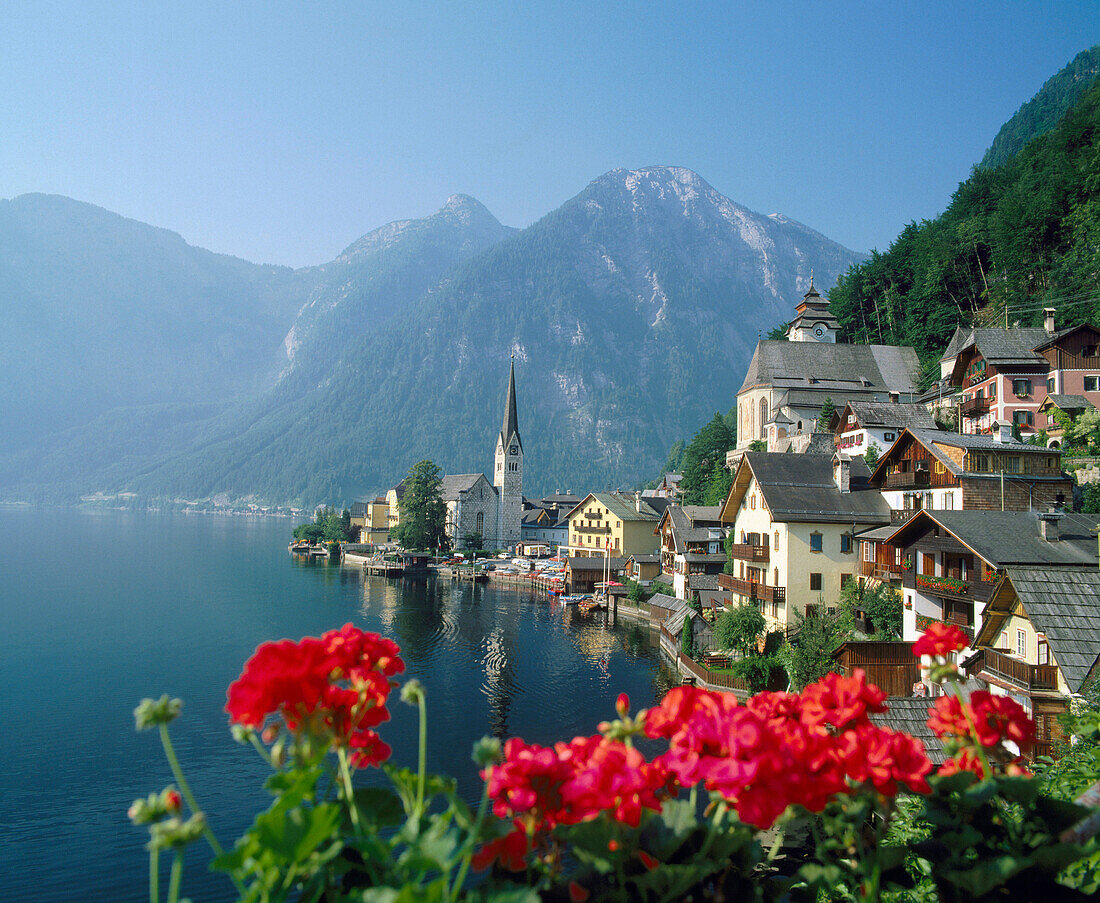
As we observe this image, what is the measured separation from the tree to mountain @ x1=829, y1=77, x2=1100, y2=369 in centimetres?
6062

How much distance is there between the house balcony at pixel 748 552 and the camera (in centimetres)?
3519

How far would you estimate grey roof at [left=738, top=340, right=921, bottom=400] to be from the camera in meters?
68.4

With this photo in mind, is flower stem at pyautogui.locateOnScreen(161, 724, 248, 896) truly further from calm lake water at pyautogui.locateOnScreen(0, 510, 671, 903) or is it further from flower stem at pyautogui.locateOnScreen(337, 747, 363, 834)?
calm lake water at pyautogui.locateOnScreen(0, 510, 671, 903)

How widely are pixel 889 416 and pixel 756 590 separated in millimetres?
17462

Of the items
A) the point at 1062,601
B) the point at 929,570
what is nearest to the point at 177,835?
the point at 1062,601

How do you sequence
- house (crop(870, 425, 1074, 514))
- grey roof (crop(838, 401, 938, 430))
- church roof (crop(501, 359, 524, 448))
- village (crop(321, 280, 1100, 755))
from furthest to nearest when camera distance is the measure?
church roof (crop(501, 359, 524, 448)) < grey roof (crop(838, 401, 938, 430)) < house (crop(870, 425, 1074, 514)) < village (crop(321, 280, 1100, 755))

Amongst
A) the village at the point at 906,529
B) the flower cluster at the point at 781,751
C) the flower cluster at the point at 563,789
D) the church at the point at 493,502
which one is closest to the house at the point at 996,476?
the village at the point at 906,529

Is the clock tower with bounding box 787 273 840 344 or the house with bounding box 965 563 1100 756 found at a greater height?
the clock tower with bounding box 787 273 840 344

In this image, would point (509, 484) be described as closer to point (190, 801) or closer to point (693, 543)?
point (693, 543)

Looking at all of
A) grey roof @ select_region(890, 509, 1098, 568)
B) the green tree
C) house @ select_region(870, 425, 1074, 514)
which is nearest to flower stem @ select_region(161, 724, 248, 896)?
grey roof @ select_region(890, 509, 1098, 568)

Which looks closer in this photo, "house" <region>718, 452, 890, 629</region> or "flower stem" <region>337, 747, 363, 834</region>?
"flower stem" <region>337, 747, 363, 834</region>

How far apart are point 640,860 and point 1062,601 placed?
19.3 m

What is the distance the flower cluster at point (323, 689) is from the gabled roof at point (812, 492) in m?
32.5

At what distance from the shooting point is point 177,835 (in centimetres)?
204
